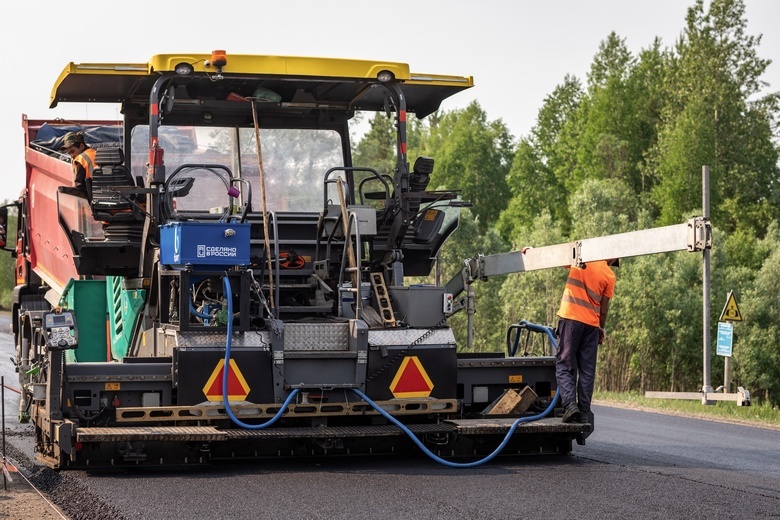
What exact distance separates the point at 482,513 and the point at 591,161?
171ft

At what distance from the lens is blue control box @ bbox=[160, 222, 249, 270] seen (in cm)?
781

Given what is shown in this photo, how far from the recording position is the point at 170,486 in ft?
23.5

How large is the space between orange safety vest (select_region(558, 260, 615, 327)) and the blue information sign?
47.6 ft

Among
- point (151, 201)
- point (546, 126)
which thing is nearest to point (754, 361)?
point (546, 126)

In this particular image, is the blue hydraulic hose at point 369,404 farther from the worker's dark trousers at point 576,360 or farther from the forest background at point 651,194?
the forest background at point 651,194

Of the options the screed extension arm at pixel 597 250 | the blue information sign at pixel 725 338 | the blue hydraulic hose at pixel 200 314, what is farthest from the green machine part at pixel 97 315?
the blue information sign at pixel 725 338

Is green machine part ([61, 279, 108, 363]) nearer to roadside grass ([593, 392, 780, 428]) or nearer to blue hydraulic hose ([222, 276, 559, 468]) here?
blue hydraulic hose ([222, 276, 559, 468])

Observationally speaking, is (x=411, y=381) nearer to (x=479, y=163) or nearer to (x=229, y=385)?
(x=229, y=385)

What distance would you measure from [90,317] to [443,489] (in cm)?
434

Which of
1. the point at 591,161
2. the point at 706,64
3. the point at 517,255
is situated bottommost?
the point at 517,255

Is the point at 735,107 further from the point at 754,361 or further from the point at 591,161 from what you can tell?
the point at 754,361

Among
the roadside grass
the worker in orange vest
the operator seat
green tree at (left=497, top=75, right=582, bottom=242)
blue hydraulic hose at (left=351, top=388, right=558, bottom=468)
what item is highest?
green tree at (left=497, top=75, right=582, bottom=242)

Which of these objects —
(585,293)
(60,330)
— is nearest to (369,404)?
(585,293)

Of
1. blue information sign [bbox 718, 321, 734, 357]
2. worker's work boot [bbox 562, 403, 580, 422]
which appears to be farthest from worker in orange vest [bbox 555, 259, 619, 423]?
blue information sign [bbox 718, 321, 734, 357]
